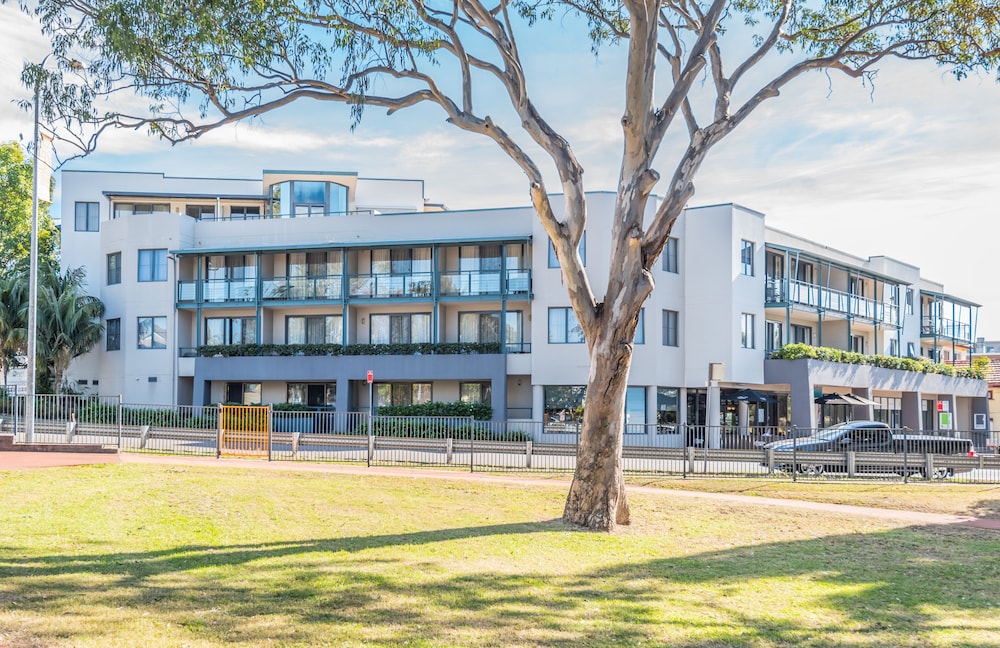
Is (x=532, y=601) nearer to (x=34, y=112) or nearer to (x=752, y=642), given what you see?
(x=752, y=642)

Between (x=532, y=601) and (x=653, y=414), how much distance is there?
29.9 metres

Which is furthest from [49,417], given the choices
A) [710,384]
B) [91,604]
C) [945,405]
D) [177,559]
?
[945,405]

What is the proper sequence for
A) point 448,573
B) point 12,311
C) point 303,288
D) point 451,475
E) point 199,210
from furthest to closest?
point 199,210
point 12,311
point 303,288
point 451,475
point 448,573

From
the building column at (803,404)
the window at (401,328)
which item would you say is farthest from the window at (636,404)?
the window at (401,328)

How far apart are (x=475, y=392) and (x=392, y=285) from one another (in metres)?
6.41

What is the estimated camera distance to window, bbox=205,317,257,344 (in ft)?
150

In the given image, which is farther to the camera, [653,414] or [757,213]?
[757,213]

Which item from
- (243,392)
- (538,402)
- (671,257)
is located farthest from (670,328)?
(243,392)

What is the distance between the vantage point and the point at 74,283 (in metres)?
45.7

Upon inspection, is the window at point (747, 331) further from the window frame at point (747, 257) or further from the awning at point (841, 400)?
the awning at point (841, 400)

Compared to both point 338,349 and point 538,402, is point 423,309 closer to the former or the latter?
point 338,349

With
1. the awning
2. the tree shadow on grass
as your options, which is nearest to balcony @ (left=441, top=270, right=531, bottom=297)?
the awning

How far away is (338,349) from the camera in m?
42.7

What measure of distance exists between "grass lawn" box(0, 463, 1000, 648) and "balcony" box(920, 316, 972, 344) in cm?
4670
